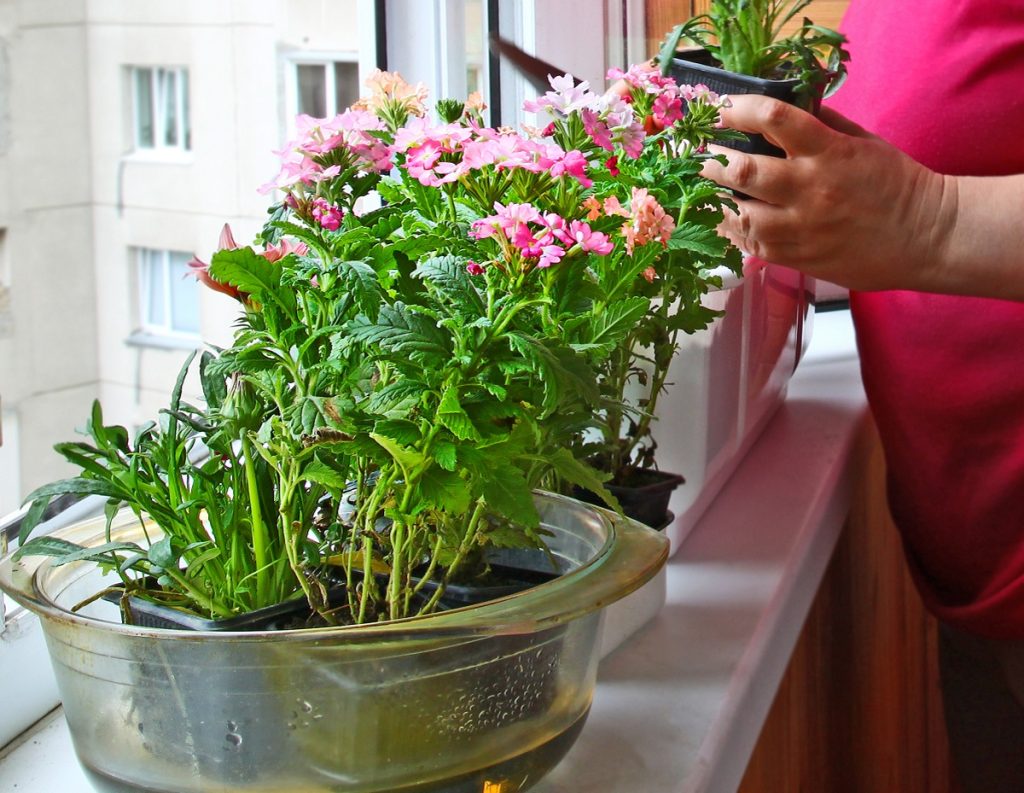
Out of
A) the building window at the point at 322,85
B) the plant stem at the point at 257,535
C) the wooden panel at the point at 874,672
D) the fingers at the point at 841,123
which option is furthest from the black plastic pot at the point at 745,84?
the wooden panel at the point at 874,672

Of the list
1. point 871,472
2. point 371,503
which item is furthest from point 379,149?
point 871,472

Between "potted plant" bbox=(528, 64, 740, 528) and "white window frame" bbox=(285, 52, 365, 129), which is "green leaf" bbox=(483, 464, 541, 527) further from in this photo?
"white window frame" bbox=(285, 52, 365, 129)

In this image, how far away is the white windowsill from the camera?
61 centimetres

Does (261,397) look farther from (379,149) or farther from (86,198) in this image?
(86,198)

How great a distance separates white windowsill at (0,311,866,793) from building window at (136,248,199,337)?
0.43 meters

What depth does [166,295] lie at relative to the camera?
103cm

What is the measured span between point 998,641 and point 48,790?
2.82 feet

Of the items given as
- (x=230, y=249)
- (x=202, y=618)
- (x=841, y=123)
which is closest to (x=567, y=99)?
(x=230, y=249)

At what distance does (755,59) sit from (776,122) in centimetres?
9

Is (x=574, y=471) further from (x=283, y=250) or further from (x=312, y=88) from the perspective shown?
(x=312, y=88)

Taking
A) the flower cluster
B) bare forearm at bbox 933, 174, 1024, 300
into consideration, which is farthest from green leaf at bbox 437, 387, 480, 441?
bare forearm at bbox 933, 174, 1024, 300

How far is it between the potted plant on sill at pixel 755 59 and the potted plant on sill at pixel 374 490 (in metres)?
0.27

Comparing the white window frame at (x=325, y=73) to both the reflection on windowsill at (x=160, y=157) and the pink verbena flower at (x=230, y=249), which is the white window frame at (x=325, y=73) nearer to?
the reflection on windowsill at (x=160, y=157)

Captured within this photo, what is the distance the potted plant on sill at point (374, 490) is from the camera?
0.44 metres
